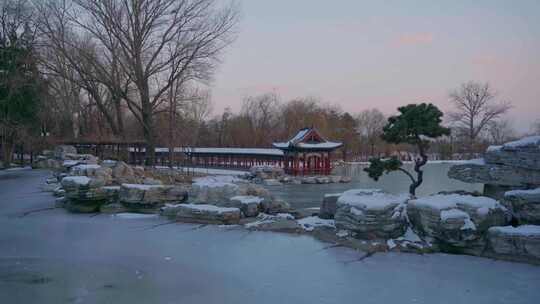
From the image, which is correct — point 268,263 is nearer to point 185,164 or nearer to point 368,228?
point 368,228

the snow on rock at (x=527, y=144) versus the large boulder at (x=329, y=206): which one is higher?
the snow on rock at (x=527, y=144)

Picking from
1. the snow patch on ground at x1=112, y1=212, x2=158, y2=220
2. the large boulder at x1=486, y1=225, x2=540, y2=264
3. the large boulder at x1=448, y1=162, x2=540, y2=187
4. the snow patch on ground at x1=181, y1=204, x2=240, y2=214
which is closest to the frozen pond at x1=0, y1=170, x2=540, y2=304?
the large boulder at x1=486, y1=225, x2=540, y2=264

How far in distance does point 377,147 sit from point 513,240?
47.1 metres

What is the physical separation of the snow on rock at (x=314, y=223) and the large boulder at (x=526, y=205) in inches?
113

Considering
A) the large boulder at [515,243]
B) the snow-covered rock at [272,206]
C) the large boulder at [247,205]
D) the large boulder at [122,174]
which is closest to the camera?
the large boulder at [515,243]

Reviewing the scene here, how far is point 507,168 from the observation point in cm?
715

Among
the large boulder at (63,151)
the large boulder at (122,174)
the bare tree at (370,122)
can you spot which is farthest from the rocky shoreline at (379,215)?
the bare tree at (370,122)

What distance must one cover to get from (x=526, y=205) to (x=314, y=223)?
11.5 ft

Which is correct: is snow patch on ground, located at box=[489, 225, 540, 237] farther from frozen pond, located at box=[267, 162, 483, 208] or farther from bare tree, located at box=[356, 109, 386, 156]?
bare tree, located at box=[356, 109, 386, 156]

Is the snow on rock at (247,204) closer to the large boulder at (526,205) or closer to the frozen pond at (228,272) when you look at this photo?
the frozen pond at (228,272)

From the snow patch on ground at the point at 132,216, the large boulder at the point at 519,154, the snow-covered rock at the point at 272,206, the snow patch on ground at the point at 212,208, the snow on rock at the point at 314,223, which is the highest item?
the large boulder at the point at 519,154

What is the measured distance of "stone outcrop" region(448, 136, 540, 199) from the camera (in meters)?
6.80

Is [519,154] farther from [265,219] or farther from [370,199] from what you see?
[265,219]

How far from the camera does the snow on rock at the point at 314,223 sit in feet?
26.0
